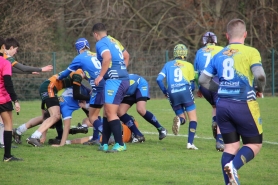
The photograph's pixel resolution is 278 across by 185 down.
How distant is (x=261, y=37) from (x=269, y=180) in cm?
2094

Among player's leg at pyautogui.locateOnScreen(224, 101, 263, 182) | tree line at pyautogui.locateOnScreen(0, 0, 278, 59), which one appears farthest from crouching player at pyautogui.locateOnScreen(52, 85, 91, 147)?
tree line at pyautogui.locateOnScreen(0, 0, 278, 59)

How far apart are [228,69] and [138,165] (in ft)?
8.26

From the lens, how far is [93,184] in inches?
270

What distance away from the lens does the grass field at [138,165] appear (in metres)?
7.11

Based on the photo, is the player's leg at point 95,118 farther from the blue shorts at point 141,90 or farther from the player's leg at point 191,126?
the player's leg at point 191,126

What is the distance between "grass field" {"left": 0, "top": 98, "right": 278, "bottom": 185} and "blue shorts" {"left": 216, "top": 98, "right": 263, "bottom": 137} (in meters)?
0.89

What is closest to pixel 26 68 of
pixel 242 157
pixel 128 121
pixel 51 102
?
pixel 51 102

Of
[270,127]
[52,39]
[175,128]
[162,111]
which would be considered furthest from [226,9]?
[175,128]

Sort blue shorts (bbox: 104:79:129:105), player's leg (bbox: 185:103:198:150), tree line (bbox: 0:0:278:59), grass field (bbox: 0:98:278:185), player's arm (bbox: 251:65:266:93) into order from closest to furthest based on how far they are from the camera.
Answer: player's arm (bbox: 251:65:266:93), grass field (bbox: 0:98:278:185), blue shorts (bbox: 104:79:129:105), player's leg (bbox: 185:103:198:150), tree line (bbox: 0:0:278:59)

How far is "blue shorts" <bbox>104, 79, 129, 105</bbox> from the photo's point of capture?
30.1 ft

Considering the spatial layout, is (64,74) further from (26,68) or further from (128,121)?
(128,121)

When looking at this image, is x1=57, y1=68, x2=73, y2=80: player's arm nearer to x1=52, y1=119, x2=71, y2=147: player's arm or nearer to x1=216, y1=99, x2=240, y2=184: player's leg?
x1=52, y1=119, x2=71, y2=147: player's arm

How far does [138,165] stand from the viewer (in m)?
8.20

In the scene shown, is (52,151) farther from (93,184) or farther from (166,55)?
(166,55)
